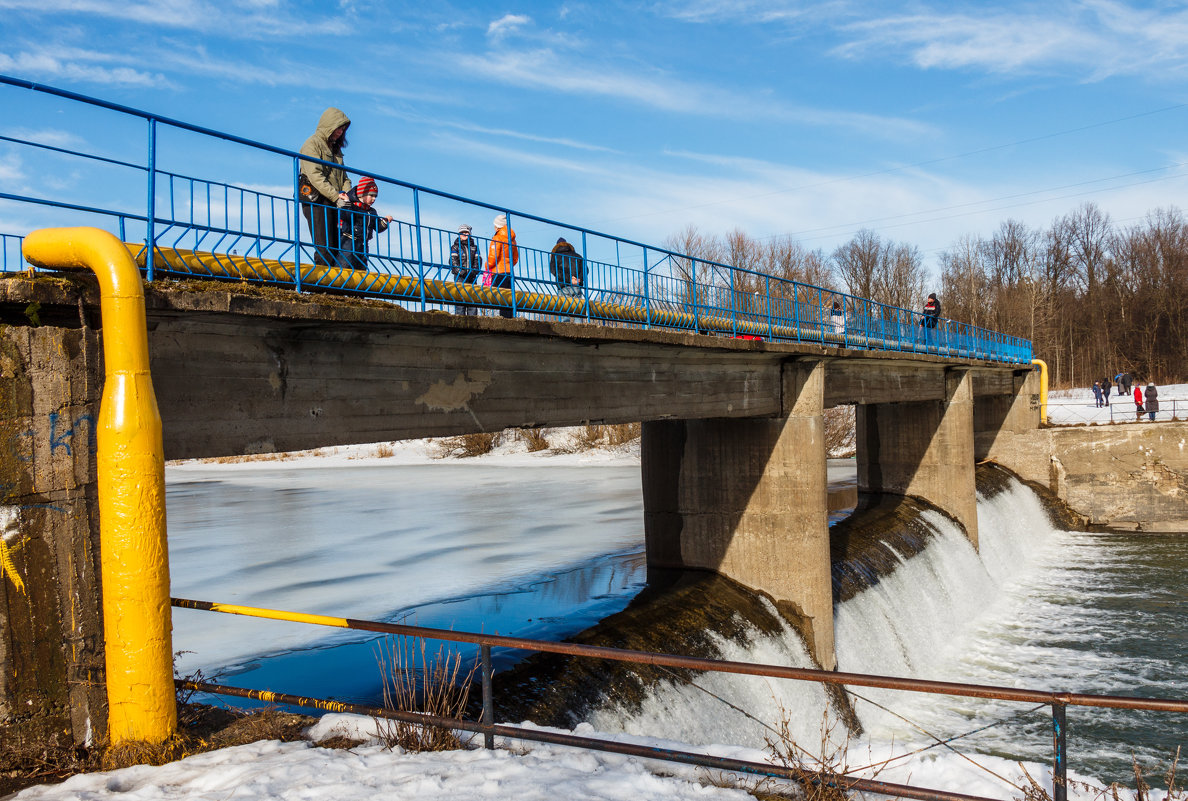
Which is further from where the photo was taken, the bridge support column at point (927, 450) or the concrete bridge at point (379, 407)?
the bridge support column at point (927, 450)

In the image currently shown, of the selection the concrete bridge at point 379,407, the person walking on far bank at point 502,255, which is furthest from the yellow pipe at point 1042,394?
the person walking on far bank at point 502,255

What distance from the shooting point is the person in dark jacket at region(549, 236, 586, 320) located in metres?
9.67

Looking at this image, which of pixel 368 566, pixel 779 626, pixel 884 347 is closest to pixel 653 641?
pixel 779 626

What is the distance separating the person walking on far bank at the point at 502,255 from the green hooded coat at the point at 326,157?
1.67 meters

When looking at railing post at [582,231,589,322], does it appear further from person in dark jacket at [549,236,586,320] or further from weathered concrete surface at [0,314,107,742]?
weathered concrete surface at [0,314,107,742]

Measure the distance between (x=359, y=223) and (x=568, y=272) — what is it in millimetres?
3457

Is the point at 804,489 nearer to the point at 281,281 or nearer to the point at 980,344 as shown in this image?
the point at 281,281

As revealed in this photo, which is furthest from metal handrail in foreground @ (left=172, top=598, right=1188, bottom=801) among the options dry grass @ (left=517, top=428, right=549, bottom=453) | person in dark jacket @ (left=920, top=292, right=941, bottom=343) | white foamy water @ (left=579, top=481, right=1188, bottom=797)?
dry grass @ (left=517, top=428, right=549, bottom=453)

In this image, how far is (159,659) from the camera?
4.23 metres

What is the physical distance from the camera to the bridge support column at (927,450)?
23234 mm

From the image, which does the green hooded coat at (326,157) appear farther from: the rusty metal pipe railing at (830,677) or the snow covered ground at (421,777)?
the snow covered ground at (421,777)

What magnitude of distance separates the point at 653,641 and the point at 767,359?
5.21 meters

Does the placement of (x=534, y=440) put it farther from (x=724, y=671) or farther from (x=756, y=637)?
(x=724, y=671)

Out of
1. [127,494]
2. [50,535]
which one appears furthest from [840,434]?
[50,535]
